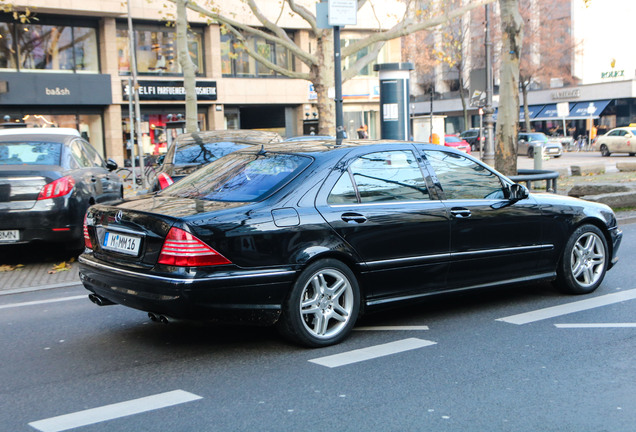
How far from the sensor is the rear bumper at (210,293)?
4871mm

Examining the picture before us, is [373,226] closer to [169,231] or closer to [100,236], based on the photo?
[169,231]

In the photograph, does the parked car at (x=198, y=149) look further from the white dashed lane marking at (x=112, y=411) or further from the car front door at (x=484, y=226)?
the white dashed lane marking at (x=112, y=411)

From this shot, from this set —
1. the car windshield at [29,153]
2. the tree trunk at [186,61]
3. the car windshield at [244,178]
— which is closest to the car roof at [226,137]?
the car windshield at [29,153]

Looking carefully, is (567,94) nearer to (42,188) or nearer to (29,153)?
→ (29,153)

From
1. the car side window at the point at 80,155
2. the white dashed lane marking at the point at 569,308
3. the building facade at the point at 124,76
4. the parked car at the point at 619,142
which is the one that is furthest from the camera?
the parked car at the point at 619,142

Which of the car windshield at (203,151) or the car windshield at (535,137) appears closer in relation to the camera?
the car windshield at (203,151)

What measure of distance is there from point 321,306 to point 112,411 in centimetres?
172

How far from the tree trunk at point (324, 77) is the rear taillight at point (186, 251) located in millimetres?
17037

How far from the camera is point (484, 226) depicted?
6234mm

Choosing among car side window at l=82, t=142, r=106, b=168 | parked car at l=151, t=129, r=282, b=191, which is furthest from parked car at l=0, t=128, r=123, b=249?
parked car at l=151, t=129, r=282, b=191

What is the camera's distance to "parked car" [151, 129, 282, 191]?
36.9ft

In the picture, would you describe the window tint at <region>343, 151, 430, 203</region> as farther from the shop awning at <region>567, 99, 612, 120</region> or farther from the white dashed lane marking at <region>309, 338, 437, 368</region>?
the shop awning at <region>567, 99, 612, 120</region>

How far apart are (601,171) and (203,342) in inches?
851

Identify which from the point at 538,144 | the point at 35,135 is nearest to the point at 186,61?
the point at 35,135
